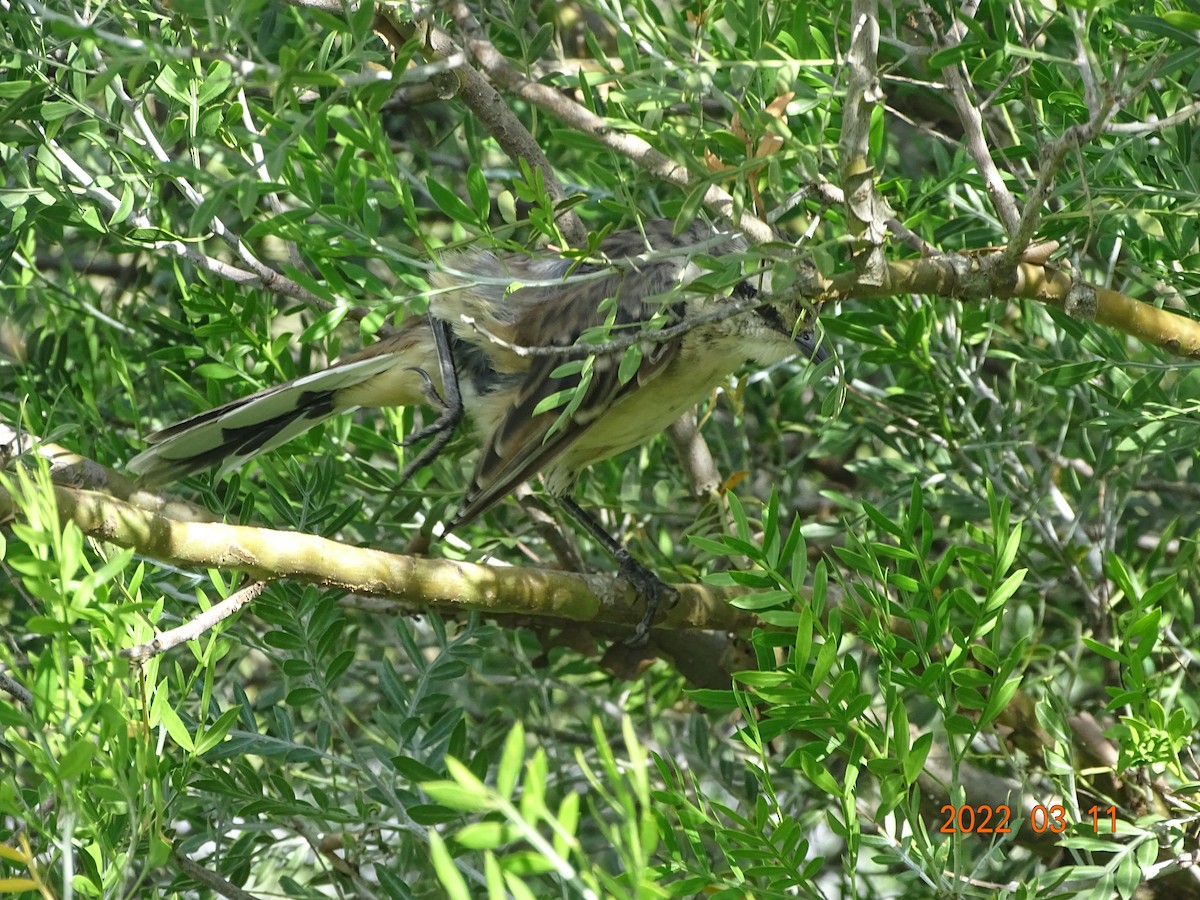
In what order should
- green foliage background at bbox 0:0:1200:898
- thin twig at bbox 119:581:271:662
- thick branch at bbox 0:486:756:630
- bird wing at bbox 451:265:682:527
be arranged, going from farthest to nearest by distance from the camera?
bird wing at bbox 451:265:682:527
thick branch at bbox 0:486:756:630
thin twig at bbox 119:581:271:662
green foliage background at bbox 0:0:1200:898

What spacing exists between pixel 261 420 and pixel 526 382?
0.73 m

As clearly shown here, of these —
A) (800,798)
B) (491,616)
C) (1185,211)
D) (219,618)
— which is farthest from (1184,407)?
(219,618)

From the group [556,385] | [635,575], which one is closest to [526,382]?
[556,385]

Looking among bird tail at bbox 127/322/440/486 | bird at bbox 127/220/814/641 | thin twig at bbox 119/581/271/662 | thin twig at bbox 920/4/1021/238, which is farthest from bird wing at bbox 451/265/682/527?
thin twig at bbox 920/4/1021/238

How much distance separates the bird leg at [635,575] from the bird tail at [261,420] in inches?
25.3

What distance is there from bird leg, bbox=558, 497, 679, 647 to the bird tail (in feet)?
2.11

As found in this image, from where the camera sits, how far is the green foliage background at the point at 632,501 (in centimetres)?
166

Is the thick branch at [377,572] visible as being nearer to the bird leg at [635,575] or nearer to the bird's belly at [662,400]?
the bird leg at [635,575]

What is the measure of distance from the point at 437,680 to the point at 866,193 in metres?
1.27

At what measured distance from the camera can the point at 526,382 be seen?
133 inches

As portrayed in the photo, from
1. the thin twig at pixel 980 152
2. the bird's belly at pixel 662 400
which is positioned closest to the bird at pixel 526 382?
the bird's belly at pixel 662 400

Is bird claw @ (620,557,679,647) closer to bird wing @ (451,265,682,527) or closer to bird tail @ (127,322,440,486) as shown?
bird wing @ (451,265,682,527)

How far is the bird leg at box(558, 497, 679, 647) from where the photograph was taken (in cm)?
292

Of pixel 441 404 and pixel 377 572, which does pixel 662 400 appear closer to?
pixel 441 404
